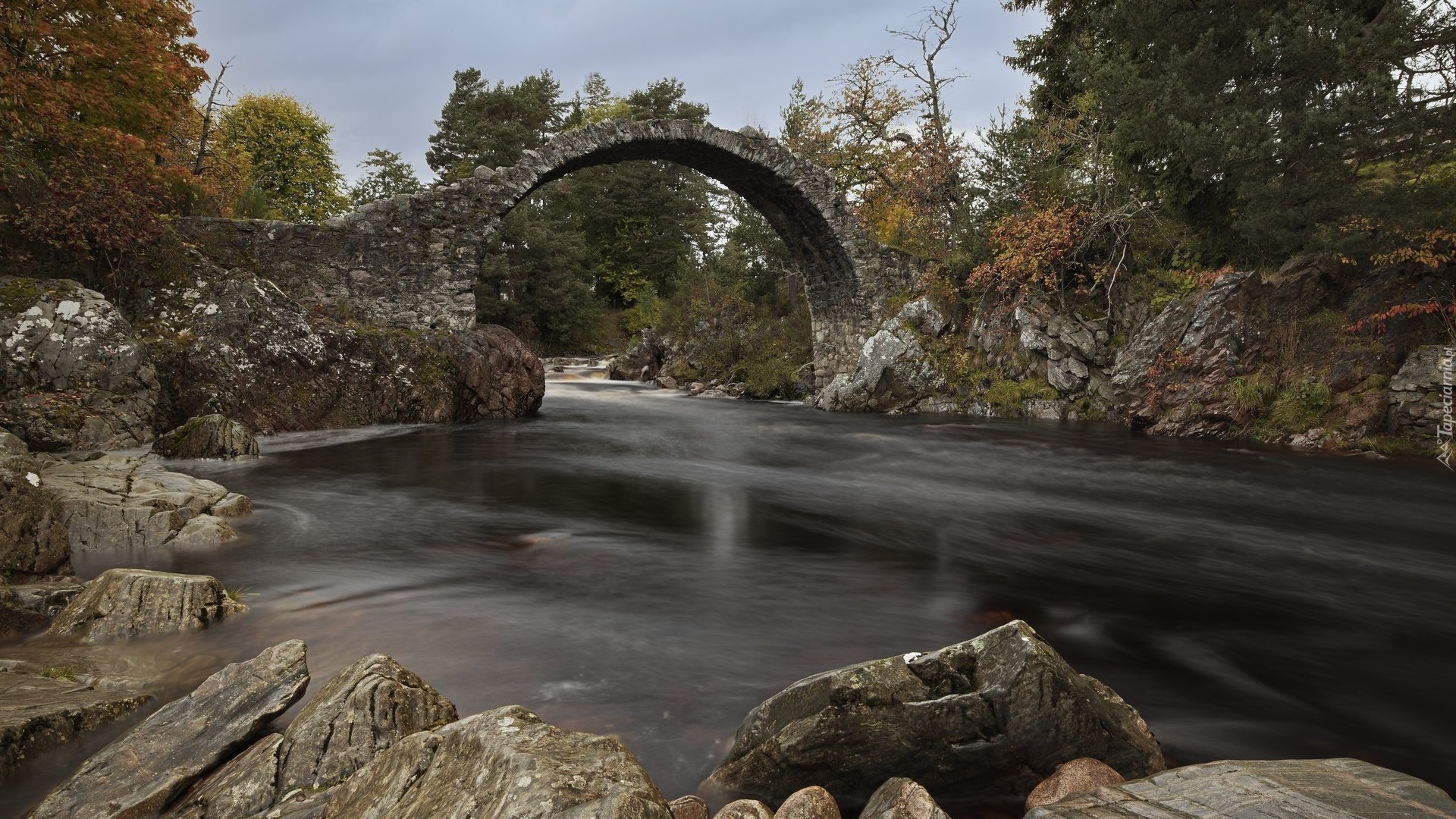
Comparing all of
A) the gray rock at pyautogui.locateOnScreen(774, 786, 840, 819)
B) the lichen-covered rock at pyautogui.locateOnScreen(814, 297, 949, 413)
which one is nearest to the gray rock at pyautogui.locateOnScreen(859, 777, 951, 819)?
the gray rock at pyautogui.locateOnScreen(774, 786, 840, 819)

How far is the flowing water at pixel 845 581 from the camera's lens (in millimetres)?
3230

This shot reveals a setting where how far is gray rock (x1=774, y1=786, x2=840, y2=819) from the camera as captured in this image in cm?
217

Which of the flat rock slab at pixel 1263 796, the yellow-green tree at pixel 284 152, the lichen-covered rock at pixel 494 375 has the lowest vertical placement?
the flat rock slab at pixel 1263 796

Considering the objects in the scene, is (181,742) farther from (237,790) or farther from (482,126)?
(482,126)

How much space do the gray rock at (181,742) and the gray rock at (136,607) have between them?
1.19m

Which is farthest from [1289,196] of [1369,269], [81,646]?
[81,646]

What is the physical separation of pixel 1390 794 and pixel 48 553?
19.5ft

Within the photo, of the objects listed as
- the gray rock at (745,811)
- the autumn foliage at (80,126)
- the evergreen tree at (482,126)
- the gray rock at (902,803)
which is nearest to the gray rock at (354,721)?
the gray rock at (745,811)

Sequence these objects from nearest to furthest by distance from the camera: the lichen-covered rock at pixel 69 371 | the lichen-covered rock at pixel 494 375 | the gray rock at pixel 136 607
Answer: the gray rock at pixel 136 607
the lichen-covered rock at pixel 69 371
the lichen-covered rock at pixel 494 375

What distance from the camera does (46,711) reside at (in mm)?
2543

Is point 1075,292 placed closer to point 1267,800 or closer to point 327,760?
point 1267,800

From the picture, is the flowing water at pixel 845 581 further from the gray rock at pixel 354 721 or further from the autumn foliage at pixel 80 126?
the autumn foliage at pixel 80 126

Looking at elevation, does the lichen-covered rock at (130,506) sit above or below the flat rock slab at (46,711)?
above

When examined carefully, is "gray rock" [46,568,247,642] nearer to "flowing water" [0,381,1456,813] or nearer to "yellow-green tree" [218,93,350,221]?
"flowing water" [0,381,1456,813]
